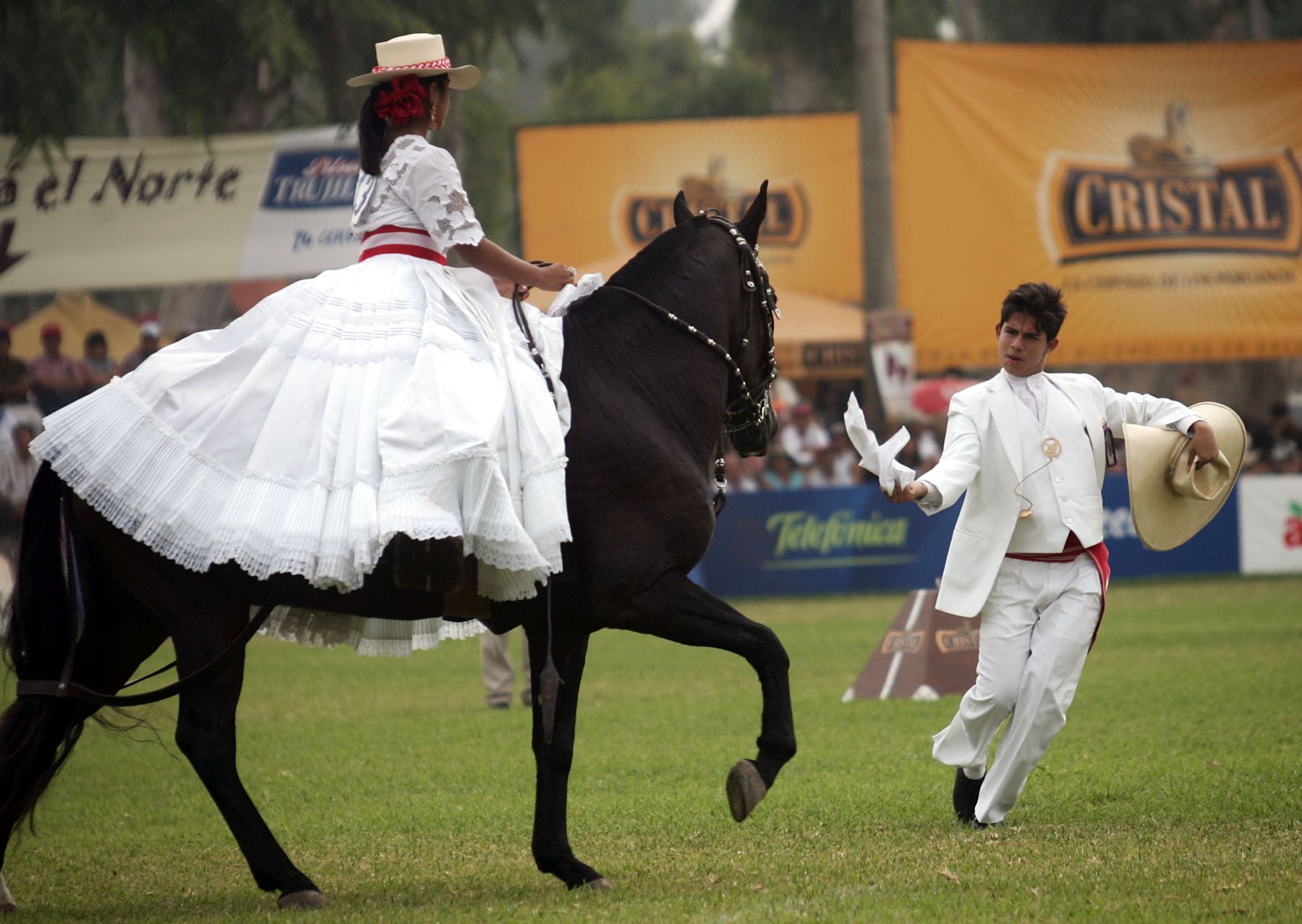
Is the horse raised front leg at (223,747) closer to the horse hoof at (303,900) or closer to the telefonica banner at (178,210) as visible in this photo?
the horse hoof at (303,900)

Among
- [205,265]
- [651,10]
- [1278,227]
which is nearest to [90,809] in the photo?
[205,265]

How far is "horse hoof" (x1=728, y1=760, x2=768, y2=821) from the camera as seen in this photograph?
5012 mm

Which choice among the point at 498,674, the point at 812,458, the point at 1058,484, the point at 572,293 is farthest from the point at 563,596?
the point at 812,458

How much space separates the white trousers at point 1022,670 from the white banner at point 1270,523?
12693mm

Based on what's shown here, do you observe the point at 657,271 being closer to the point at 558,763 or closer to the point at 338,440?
the point at 338,440

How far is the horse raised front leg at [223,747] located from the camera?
5234mm

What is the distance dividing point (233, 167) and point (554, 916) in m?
16.2

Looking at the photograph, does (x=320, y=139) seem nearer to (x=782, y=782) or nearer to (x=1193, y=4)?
(x=782, y=782)

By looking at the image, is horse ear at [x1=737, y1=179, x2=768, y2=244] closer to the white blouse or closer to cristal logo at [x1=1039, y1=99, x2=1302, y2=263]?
the white blouse

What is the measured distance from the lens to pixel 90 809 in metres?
7.93

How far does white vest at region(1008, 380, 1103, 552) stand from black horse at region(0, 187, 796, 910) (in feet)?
4.49

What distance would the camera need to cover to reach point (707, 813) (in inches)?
268

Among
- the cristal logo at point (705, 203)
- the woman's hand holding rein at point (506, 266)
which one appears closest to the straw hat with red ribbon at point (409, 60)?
the woman's hand holding rein at point (506, 266)

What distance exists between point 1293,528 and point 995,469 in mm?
13202
